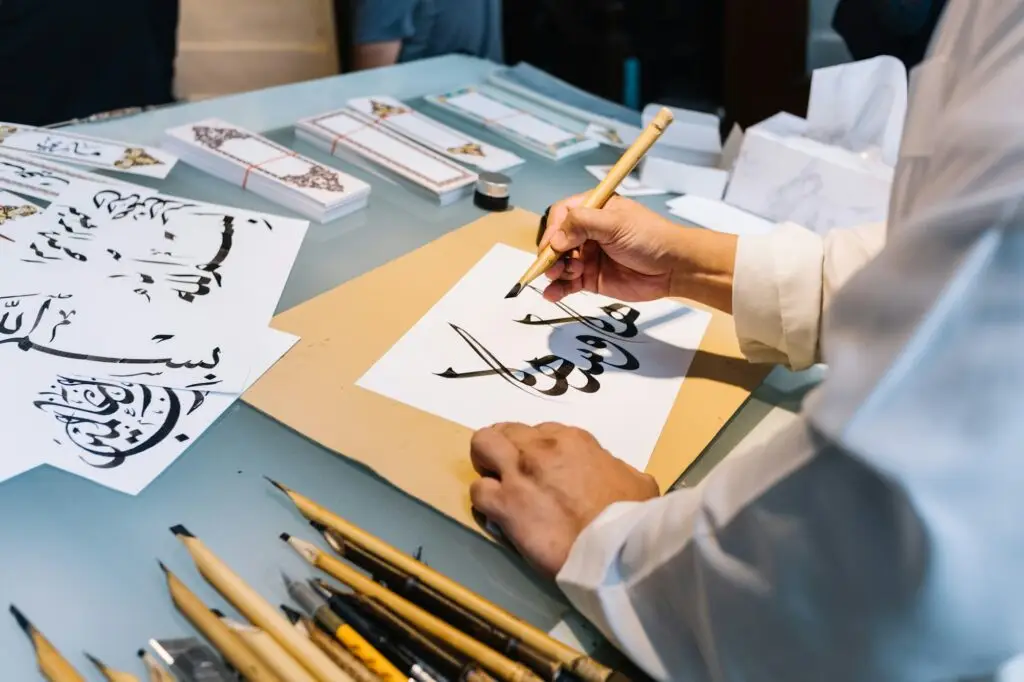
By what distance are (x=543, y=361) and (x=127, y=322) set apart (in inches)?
13.1

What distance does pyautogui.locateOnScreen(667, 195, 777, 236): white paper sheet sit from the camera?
0.98 m

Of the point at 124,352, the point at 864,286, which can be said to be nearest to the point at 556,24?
the point at 124,352

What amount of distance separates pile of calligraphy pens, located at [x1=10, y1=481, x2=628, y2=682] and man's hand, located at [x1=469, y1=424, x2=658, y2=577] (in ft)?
0.18

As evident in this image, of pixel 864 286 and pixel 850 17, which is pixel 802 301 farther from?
pixel 850 17

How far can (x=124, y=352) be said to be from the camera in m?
0.59

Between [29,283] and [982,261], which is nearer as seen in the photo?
[982,261]

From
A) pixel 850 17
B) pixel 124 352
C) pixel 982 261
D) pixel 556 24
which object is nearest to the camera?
pixel 982 261

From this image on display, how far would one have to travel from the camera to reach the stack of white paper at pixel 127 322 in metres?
0.51

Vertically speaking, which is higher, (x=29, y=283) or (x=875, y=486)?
(x=875, y=486)

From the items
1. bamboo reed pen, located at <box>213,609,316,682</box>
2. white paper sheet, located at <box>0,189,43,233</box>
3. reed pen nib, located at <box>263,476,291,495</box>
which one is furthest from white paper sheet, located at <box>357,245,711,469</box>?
white paper sheet, located at <box>0,189,43,233</box>

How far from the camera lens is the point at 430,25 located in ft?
5.29

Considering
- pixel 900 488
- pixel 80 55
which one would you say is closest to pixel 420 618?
pixel 900 488

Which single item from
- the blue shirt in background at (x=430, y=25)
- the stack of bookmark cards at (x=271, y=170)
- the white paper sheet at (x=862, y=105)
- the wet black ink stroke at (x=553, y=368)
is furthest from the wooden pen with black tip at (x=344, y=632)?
the blue shirt in background at (x=430, y=25)

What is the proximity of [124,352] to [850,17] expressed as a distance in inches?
48.0
